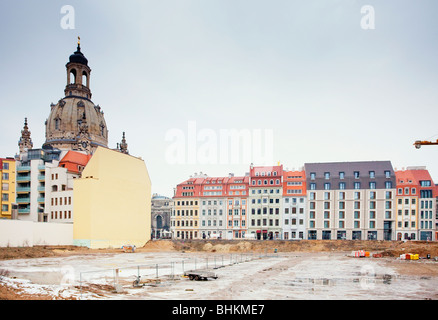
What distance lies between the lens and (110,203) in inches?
3413

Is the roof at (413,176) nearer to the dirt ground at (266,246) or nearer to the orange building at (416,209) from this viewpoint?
the orange building at (416,209)

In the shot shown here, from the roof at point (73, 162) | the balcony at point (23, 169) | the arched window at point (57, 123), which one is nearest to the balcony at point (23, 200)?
the balcony at point (23, 169)

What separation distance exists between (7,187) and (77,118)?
187 ft

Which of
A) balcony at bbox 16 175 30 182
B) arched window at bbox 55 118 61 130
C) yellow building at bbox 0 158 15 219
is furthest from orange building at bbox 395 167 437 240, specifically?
arched window at bbox 55 118 61 130

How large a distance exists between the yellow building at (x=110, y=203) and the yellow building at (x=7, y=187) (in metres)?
14.5

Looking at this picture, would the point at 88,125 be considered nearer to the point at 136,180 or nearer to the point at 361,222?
the point at 136,180

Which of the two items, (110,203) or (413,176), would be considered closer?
(110,203)

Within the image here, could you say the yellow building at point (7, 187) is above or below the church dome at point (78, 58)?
below

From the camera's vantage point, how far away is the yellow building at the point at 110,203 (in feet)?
271

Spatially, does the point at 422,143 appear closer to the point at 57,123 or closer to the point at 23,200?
the point at 23,200

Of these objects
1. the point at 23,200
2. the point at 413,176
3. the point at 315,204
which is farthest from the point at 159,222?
the point at 413,176

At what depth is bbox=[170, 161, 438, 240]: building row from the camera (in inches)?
4043

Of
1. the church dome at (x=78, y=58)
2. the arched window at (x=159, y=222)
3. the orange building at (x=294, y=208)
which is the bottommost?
the arched window at (x=159, y=222)

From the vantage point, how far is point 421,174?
345ft
